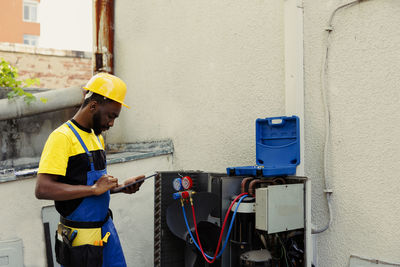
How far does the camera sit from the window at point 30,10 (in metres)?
23.3

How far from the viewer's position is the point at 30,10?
23422mm

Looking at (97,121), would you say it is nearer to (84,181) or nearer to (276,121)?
(84,181)

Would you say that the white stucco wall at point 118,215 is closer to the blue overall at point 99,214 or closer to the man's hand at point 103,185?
the blue overall at point 99,214

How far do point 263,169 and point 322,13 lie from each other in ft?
4.05

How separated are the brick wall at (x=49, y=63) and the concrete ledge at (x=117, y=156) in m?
5.68

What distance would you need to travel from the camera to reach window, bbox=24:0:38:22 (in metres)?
23.3

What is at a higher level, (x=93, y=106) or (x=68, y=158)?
(x=93, y=106)

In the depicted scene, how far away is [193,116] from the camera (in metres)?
4.00

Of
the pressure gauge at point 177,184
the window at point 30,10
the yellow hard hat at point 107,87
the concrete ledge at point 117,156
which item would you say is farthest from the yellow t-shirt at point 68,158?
the window at point 30,10

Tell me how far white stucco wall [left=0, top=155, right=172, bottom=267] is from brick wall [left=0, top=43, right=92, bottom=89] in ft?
23.1

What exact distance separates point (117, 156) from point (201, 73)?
124 centimetres

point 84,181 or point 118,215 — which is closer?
point 84,181

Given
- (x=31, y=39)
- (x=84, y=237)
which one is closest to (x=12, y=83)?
(x=84, y=237)

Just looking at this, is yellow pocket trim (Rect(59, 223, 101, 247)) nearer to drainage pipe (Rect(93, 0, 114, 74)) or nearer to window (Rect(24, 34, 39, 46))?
drainage pipe (Rect(93, 0, 114, 74))
